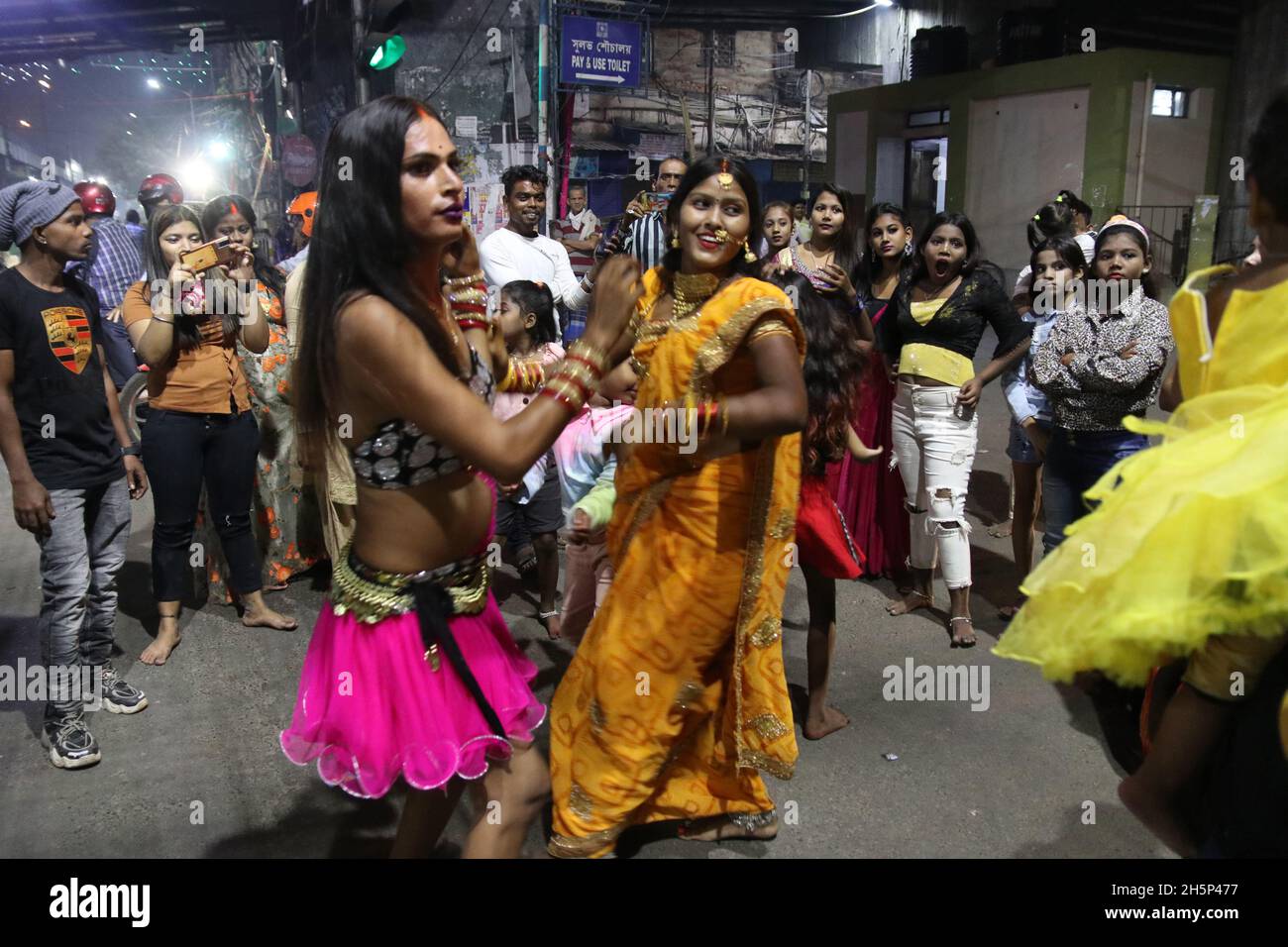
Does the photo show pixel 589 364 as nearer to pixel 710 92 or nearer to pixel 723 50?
pixel 710 92

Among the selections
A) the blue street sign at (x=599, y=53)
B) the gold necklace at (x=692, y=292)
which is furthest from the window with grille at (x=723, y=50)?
the gold necklace at (x=692, y=292)

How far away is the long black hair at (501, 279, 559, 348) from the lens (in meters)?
4.55

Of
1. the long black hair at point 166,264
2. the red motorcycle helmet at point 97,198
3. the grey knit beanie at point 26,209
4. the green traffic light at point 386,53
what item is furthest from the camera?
the green traffic light at point 386,53

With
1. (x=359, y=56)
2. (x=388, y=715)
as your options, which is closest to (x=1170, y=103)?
(x=359, y=56)

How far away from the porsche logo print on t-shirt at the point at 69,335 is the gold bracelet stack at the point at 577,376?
2.50 metres

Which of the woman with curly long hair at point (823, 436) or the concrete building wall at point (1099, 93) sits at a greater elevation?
the concrete building wall at point (1099, 93)

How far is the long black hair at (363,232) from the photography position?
71.5 inches

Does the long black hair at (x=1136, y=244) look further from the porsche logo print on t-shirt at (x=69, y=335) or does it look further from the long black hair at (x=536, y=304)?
the porsche logo print on t-shirt at (x=69, y=335)

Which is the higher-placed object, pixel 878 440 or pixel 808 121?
pixel 808 121

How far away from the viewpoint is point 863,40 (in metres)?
26.9

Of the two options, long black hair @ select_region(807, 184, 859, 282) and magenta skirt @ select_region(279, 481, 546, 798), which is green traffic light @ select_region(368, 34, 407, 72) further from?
magenta skirt @ select_region(279, 481, 546, 798)

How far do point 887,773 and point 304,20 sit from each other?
1731 centimetres

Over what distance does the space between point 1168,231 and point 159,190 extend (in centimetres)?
1551

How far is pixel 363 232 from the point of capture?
1819 millimetres
